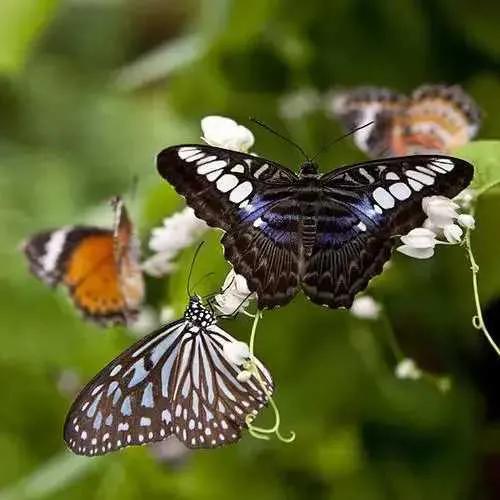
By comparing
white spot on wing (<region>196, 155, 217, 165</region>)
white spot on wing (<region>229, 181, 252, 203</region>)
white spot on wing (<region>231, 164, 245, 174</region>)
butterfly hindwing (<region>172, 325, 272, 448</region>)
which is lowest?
butterfly hindwing (<region>172, 325, 272, 448</region>)

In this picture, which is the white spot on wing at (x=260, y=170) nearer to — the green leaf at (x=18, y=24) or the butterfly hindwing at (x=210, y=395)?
Result: the butterfly hindwing at (x=210, y=395)

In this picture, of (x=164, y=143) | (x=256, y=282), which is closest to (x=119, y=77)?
(x=164, y=143)

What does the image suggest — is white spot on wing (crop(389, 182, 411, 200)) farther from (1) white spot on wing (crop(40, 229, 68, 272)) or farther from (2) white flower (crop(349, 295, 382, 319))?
(1) white spot on wing (crop(40, 229, 68, 272))

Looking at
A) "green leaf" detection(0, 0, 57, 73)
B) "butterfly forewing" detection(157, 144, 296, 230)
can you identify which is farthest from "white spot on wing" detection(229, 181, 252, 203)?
"green leaf" detection(0, 0, 57, 73)

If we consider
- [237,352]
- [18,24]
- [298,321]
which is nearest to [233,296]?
[237,352]

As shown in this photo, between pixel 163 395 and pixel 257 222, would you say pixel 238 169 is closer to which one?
pixel 257 222

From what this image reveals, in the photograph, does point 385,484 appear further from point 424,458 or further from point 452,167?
point 452,167
